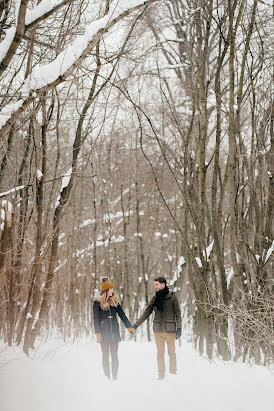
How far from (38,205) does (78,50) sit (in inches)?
124

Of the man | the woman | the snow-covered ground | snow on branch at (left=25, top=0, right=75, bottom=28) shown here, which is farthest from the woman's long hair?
snow on branch at (left=25, top=0, right=75, bottom=28)

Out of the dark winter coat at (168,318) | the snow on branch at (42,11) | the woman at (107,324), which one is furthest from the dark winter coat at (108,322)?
the snow on branch at (42,11)

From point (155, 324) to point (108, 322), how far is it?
65 cm

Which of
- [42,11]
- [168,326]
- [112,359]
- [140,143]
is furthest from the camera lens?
[140,143]

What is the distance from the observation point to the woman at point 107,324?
5629 mm

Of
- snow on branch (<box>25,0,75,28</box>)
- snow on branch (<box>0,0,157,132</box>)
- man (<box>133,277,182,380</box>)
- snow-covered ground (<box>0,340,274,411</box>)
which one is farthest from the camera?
man (<box>133,277,182,380</box>)

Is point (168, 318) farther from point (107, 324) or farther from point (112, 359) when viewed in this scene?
point (112, 359)

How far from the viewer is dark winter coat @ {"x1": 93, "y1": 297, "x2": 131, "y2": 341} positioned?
5648mm

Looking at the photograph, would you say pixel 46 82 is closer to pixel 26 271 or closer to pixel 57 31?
pixel 57 31

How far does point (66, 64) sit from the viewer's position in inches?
137

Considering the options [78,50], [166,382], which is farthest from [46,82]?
[166,382]

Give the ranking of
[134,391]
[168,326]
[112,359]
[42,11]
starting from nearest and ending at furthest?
[42,11] < [134,391] < [168,326] < [112,359]

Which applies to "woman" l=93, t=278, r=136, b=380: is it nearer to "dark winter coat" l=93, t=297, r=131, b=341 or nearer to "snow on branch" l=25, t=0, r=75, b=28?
"dark winter coat" l=93, t=297, r=131, b=341

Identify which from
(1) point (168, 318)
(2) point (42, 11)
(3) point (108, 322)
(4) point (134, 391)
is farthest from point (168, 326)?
(2) point (42, 11)
